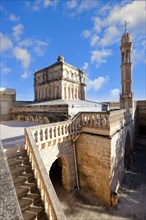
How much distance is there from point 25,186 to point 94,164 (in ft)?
15.4

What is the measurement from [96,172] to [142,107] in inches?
593

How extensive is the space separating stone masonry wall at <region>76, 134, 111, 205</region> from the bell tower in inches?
396

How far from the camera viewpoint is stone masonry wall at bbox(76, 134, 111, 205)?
23.0 feet

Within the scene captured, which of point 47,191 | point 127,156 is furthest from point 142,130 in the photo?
point 47,191

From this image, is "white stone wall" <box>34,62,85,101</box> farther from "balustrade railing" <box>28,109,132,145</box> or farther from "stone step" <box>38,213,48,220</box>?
"stone step" <box>38,213,48,220</box>

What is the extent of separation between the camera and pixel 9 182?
60.0 inches

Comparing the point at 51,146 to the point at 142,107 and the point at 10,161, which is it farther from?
the point at 142,107

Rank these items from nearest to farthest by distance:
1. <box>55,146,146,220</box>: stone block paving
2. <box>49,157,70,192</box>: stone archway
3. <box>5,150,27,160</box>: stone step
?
<box>5,150,27,160</box>: stone step → <box>55,146,146,220</box>: stone block paving → <box>49,157,70,192</box>: stone archway

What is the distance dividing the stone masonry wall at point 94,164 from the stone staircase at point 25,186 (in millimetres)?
4004

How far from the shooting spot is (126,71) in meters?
16.0

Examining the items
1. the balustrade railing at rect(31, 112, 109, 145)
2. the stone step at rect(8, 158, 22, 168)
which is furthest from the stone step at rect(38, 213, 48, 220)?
the balustrade railing at rect(31, 112, 109, 145)

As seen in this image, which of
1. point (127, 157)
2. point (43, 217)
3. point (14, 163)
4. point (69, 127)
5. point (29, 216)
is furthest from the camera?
point (127, 157)

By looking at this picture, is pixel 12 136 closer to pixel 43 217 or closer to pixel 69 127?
pixel 69 127

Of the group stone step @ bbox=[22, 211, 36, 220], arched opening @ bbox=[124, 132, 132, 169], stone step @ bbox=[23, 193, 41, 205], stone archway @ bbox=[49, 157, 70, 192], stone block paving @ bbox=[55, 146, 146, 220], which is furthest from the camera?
arched opening @ bbox=[124, 132, 132, 169]
